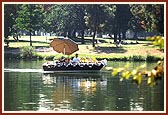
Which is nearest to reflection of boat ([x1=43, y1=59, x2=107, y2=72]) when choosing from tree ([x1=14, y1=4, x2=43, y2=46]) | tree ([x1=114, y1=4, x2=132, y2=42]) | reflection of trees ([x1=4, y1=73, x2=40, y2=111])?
reflection of trees ([x1=4, y1=73, x2=40, y2=111])

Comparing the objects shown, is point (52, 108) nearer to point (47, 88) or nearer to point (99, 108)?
point (99, 108)

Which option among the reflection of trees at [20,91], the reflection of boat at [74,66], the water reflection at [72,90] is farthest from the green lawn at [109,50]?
the reflection of trees at [20,91]

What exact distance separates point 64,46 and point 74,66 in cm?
313

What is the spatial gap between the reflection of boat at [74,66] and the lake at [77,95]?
2339mm

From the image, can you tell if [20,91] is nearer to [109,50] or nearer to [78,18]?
[109,50]

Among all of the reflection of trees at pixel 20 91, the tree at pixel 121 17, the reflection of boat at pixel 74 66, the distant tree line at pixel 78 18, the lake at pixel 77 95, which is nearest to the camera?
the lake at pixel 77 95

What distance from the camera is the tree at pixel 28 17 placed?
171ft

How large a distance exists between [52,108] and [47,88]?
20.5 feet

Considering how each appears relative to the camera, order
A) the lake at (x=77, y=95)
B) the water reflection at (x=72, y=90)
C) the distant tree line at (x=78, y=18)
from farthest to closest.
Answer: the distant tree line at (x=78, y=18), the water reflection at (x=72, y=90), the lake at (x=77, y=95)

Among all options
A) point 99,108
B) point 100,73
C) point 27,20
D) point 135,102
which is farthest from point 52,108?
point 27,20

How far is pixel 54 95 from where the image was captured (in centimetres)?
1931

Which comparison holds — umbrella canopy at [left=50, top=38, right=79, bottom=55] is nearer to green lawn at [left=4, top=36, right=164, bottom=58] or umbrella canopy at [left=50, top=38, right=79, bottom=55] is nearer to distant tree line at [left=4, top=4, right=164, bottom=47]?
green lawn at [left=4, top=36, right=164, bottom=58]

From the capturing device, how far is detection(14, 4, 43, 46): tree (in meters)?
52.1

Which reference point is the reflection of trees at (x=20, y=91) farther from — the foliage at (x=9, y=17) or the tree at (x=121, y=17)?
the tree at (x=121, y=17)
